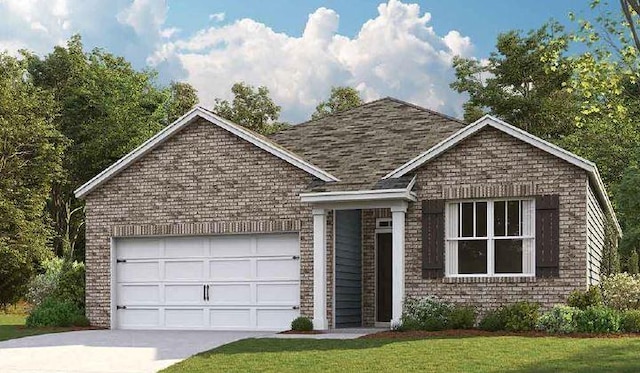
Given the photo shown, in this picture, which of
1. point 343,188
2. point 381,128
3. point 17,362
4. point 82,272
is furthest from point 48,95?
point 17,362

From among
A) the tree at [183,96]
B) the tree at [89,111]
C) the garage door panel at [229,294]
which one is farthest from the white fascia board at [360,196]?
the tree at [183,96]

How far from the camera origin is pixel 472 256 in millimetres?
20438

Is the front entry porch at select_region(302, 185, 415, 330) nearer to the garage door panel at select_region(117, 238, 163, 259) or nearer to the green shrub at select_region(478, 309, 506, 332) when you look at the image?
the green shrub at select_region(478, 309, 506, 332)

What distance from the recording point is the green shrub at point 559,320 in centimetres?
1823

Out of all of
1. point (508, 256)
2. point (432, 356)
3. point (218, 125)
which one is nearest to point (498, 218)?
point (508, 256)

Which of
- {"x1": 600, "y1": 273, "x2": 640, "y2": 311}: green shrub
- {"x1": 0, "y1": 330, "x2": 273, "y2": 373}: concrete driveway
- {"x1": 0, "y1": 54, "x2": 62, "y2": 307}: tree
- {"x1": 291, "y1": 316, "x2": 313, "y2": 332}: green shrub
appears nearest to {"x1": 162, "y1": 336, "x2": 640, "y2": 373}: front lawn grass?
{"x1": 0, "y1": 330, "x2": 273, "y2": 373}: concrete driveway

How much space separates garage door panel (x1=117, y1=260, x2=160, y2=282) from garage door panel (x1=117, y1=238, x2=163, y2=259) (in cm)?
18

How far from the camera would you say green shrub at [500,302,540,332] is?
18.8m

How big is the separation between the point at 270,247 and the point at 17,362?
7.29 meters

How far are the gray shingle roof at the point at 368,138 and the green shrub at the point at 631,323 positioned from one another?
617 cm

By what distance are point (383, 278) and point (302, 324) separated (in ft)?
11.0

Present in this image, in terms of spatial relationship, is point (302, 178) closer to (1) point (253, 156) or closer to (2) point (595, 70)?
(1) point (253, 156)

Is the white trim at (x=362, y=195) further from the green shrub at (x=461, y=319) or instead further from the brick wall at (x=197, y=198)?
the green shrub at (x=461, y=319)

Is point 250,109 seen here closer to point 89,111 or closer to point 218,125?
point 89,111
